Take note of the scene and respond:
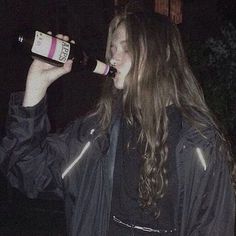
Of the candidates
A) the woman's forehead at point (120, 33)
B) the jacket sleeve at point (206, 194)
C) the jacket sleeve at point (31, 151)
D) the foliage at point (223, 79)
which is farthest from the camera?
the foliage at point (223, 79)

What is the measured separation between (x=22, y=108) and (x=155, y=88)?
0.69 metres

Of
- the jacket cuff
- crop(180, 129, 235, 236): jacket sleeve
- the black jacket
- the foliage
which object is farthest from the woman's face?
the foliage

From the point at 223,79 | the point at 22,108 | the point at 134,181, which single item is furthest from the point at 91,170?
the point at 223,79

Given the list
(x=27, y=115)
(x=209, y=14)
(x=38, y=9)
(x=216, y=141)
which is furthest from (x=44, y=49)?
(x=209, y=14)

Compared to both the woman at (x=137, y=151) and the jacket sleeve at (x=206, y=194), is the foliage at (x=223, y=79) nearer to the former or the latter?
the woman at (x=137, y=151)

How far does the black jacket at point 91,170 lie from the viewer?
253cm

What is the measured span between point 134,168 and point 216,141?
43 cm

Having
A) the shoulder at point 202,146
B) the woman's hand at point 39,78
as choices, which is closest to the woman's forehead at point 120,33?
the woman's hand at point 39,78

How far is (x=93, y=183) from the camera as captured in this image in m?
2.68

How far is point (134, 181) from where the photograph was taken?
2648 millimetres

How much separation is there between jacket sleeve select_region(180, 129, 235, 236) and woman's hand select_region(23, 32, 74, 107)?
832mm

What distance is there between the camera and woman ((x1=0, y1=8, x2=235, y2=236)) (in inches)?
101

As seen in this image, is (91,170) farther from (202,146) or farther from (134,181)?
(202,146)

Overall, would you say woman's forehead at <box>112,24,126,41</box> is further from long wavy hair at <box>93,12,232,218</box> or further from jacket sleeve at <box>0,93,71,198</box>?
jacket sleeve at <box>0,93,71,198</box>
